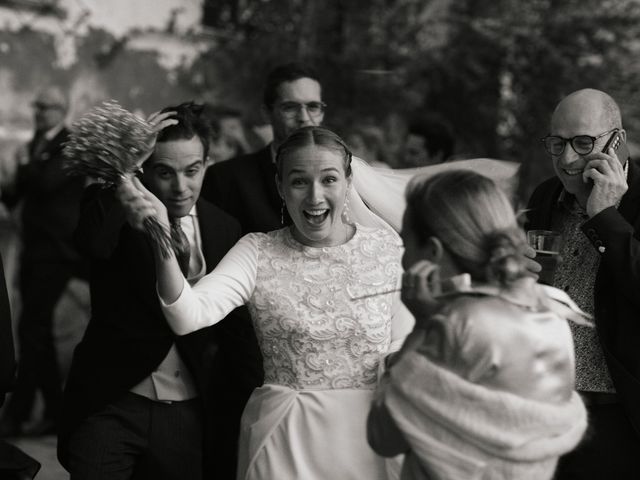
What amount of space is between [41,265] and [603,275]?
4121 mm

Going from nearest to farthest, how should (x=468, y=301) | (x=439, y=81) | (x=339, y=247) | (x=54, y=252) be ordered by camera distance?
(x=468, y=301) < (x=339, y=247) < (x=54, y=252) < (x=439, y=81)

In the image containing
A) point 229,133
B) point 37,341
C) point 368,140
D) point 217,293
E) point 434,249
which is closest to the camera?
point 434,249

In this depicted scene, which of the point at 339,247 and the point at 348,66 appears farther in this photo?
the point at 348,66

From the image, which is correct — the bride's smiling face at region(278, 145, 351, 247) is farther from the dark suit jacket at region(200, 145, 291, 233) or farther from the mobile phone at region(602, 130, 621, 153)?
the dark suit jacket at region(200, 145, 291, 233)

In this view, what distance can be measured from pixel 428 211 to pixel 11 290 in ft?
17.8

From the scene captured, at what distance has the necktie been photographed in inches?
149

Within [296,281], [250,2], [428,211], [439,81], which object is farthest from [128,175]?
[439,81]

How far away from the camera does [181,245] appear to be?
3.81m

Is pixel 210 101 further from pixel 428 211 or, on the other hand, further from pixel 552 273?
pixel 428 211

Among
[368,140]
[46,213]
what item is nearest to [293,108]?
[46,213]

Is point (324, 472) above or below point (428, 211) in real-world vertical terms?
below

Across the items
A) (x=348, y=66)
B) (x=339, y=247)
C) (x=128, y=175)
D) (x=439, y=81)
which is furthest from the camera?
(x=439, y=81)

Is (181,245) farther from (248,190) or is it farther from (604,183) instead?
(604,183)

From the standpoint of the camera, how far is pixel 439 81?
9781 millimetres
